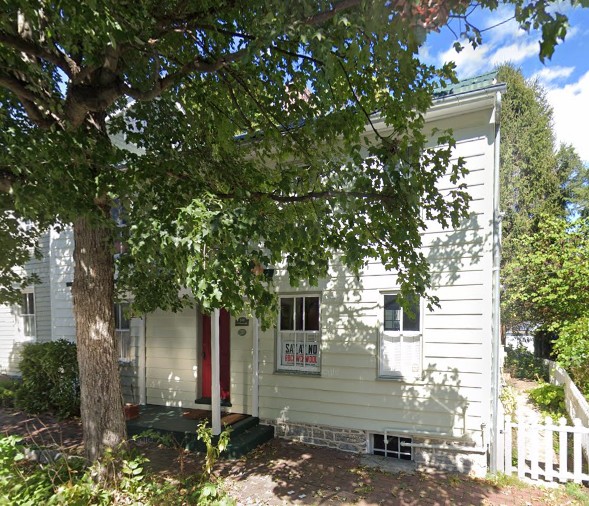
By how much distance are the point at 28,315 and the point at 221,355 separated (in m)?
8.27

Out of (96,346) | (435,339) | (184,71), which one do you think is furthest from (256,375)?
(184,71)

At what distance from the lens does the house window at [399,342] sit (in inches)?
238

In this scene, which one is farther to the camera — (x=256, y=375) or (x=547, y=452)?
(x=256, y=375)

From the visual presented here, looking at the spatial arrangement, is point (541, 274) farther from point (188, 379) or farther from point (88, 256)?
point (88, 256)

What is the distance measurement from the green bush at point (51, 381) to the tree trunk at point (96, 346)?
459 centimetres

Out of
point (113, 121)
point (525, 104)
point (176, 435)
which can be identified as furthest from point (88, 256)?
point (525, 104)

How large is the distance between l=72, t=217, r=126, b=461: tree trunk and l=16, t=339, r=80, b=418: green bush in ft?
15.1

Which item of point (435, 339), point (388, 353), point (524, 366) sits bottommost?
point (524, 366)

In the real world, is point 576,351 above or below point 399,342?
below

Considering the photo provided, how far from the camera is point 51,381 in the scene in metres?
8.34

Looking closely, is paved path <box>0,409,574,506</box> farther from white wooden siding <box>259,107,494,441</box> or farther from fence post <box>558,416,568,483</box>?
white wooden siding <box>259,107,494,441</box>

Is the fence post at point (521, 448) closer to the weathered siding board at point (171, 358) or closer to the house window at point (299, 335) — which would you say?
the house window at point (299, 335)

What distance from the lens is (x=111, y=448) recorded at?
413cm

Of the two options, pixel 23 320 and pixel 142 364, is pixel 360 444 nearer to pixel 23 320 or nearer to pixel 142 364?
pixel 142 364
